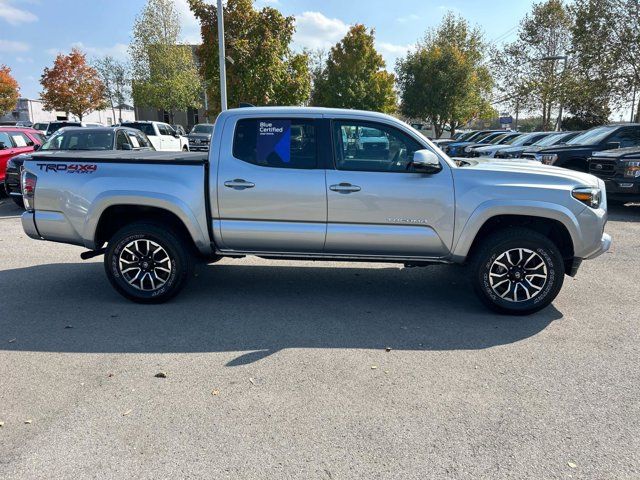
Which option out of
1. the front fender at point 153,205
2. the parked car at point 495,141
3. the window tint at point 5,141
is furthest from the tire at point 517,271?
the parked car at point 495,141

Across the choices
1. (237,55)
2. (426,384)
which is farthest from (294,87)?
(426,384)

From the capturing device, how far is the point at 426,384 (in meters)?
3.69

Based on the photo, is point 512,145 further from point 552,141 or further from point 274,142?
point 274,142

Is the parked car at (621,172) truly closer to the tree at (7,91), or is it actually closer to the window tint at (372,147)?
the window tint at (372,147)

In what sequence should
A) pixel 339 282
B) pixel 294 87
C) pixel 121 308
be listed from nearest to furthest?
pixel 121 308 < pixel 339 282 < pixel 294 87

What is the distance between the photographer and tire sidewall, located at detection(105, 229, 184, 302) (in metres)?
5.14

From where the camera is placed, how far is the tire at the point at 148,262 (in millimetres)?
5148

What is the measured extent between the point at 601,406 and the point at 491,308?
174 cm

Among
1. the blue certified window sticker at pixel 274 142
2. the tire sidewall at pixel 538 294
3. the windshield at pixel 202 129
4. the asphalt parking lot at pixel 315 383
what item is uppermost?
the windshield at pixel 202 129

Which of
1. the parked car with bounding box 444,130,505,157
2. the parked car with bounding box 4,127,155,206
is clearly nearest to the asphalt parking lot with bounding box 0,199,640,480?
the parked car with bounding box 4,127,155,206

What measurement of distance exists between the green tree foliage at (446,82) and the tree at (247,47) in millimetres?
16090

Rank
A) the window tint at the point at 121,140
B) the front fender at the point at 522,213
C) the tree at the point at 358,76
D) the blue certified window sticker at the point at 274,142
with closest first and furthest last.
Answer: the front fender at the point at 522,213
the blue certified window sticker at the point at 274,142
the window tint at the point at 121,140
the tree at the point at 358,76

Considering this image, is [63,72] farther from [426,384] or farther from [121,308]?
[426,384]

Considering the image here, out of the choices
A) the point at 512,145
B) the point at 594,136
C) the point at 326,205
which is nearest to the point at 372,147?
the point at 326,205
